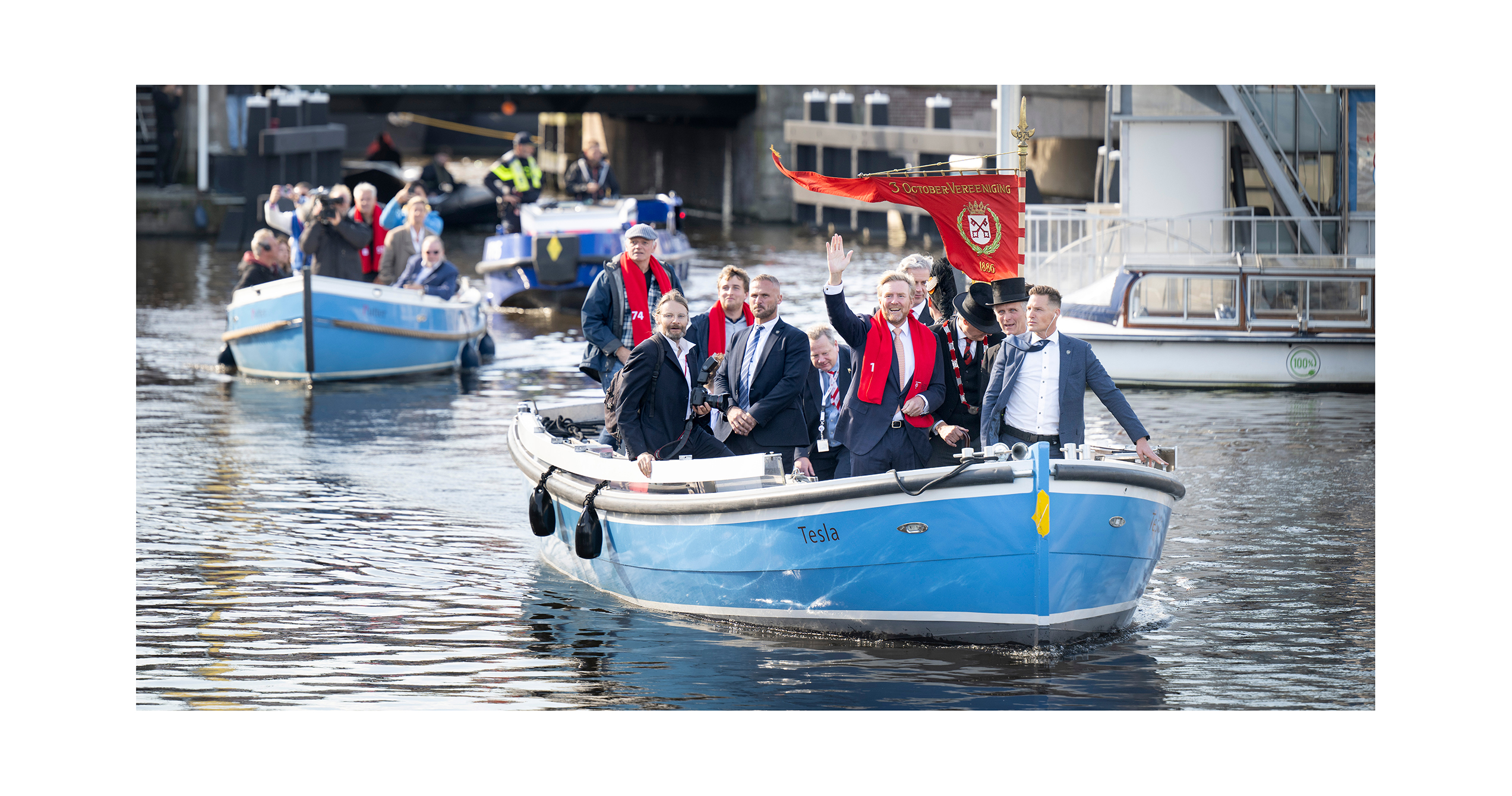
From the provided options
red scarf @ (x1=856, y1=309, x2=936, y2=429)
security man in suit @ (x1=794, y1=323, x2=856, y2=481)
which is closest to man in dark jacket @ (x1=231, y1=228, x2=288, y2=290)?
security man in suit @ (x1=794, y1=323, x2=856, y2=481)

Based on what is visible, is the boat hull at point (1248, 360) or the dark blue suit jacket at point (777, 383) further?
the boat hull at point (1248, 360)

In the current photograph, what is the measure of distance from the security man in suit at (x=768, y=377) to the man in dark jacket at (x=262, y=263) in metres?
9.44

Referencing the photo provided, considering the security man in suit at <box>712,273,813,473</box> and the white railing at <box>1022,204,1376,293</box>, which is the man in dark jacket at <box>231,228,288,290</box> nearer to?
the white railing at <box>1022,204,1376,293</box>

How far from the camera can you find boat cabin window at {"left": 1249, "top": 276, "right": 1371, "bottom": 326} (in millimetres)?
15992

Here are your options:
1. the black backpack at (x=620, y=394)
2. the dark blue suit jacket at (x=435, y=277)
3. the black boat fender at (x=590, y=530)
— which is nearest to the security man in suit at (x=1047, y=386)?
the black backpack at (x=620, y=394)

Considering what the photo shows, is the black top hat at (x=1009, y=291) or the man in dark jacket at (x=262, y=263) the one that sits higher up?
the man in dark jacket at (x=262, y=263)

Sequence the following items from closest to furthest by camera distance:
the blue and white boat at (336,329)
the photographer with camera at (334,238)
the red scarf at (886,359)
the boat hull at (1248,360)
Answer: the red scarf at (886,359)
the boat hull at (1248,360)
the photographer with camera at (334,238)
the blue and white boat at (336,329)

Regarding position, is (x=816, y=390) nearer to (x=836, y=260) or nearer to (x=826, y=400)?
(x=826, y=400)

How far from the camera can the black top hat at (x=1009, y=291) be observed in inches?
310

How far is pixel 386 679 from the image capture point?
7598 millimetres

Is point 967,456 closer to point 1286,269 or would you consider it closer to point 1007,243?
point 1007,243

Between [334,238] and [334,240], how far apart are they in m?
0.02

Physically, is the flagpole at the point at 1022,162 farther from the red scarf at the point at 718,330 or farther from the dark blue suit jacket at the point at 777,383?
the red scarf at the point at 718,330

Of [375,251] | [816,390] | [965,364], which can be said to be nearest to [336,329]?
[375,251]
